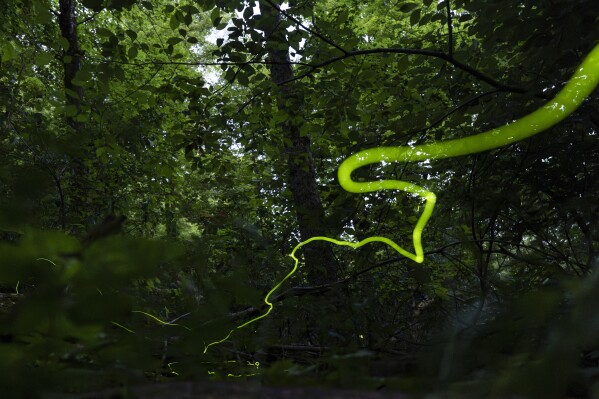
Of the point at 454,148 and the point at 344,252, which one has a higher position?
the point at 454,148

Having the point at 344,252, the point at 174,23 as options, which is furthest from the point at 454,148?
the point at 174,23

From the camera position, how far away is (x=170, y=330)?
4.03ft

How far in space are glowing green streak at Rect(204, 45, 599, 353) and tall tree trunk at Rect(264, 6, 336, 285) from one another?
44cm

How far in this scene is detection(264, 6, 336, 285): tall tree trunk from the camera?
3355 millimetres

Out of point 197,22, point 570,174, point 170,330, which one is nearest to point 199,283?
point 170,330

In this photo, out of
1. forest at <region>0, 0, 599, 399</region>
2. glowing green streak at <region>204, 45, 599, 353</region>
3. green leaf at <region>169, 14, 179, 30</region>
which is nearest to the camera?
forest at <region>0, 0, 599, 399</region>

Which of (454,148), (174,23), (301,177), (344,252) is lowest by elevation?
(344,252)

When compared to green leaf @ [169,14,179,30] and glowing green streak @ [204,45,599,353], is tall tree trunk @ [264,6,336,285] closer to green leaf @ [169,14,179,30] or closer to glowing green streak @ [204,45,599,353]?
glowing green streak @ [204,45,599,353]

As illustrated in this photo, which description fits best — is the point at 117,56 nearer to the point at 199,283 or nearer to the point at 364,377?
the point at 199,283

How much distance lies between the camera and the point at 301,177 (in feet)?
17.1

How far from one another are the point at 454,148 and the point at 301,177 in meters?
2.46

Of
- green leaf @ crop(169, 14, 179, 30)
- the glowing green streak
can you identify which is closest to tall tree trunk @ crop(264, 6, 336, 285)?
the glowing green streak

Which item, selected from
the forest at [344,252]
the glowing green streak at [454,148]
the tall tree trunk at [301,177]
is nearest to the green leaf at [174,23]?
the forest at [344,252]

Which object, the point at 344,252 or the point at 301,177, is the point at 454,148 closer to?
the point at 344,252
